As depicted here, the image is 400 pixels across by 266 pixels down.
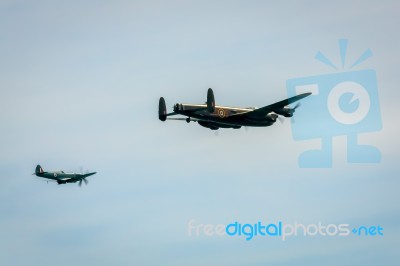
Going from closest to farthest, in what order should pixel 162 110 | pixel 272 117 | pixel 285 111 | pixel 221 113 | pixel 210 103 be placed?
pixel 210 103 < pixel 221 113 < pixel 162 110 < pixel 285 111 < pixel 272 117

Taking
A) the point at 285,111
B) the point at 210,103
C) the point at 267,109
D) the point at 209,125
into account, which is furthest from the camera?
the point at 285,111

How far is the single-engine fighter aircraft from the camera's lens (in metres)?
128

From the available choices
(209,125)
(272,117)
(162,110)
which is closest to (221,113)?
(209,125)

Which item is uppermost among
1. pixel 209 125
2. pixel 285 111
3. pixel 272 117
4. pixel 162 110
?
pixel 162 110

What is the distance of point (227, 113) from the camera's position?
428 feet

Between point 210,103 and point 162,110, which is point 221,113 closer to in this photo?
point 210,103

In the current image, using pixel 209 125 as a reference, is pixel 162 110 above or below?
above

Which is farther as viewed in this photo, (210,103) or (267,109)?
(267,109)

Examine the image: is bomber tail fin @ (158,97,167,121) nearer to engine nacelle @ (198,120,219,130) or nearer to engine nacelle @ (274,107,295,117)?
engine nacelle @ (198,120,219,130)

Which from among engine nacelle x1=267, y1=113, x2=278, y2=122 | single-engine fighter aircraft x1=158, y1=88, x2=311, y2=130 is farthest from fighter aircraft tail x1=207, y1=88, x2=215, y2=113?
engine nacelle x1=267, y1=113, x2=278, y2=122

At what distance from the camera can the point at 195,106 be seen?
12775cm

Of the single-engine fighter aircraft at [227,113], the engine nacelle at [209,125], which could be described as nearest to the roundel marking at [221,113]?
the single-engine fighter aircraft at [227,113]

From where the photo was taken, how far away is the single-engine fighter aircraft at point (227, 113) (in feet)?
419

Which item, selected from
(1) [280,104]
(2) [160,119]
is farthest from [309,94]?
(2) [160,119]
